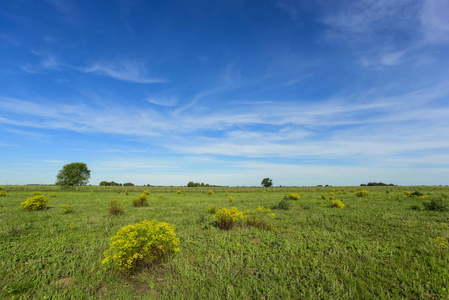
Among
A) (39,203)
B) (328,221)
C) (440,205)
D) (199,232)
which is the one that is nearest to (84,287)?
(199,232)

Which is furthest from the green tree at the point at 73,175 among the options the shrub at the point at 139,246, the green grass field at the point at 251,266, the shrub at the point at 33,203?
the shrub at the point at 139,246

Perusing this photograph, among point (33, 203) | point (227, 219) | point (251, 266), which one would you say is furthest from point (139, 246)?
point (33, 203)

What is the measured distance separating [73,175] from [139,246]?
3078 inches

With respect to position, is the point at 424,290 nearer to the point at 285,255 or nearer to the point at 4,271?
the point at 285,255

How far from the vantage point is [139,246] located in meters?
6.54

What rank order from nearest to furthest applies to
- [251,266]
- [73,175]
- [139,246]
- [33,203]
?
[251,266]
[139,246]
[33,203]
[73,175]

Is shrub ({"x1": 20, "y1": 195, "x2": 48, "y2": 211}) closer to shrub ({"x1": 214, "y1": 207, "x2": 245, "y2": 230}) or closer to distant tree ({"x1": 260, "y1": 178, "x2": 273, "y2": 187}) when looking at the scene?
shrub ({"x1": 214, "y1": 207, "x2": 245, "y2": 230})

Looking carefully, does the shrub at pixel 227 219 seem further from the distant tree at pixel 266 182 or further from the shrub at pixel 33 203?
the distant tree at pixel 266 182

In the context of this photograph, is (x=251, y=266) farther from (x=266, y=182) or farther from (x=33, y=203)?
(x=266, y=182)

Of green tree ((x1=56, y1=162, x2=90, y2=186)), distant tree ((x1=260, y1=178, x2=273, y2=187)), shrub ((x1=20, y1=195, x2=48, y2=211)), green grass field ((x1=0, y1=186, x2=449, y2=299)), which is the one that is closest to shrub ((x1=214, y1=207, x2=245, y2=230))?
green grass field ((x1=0, y1=186, x2=449, y2=299))

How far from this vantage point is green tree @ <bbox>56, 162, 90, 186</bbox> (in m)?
67.1

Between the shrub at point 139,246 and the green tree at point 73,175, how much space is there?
253 ft

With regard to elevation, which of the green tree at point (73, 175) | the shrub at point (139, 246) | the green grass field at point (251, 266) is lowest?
the green grass field at point (251, 266)

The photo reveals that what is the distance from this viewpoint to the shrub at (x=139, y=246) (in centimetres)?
623
